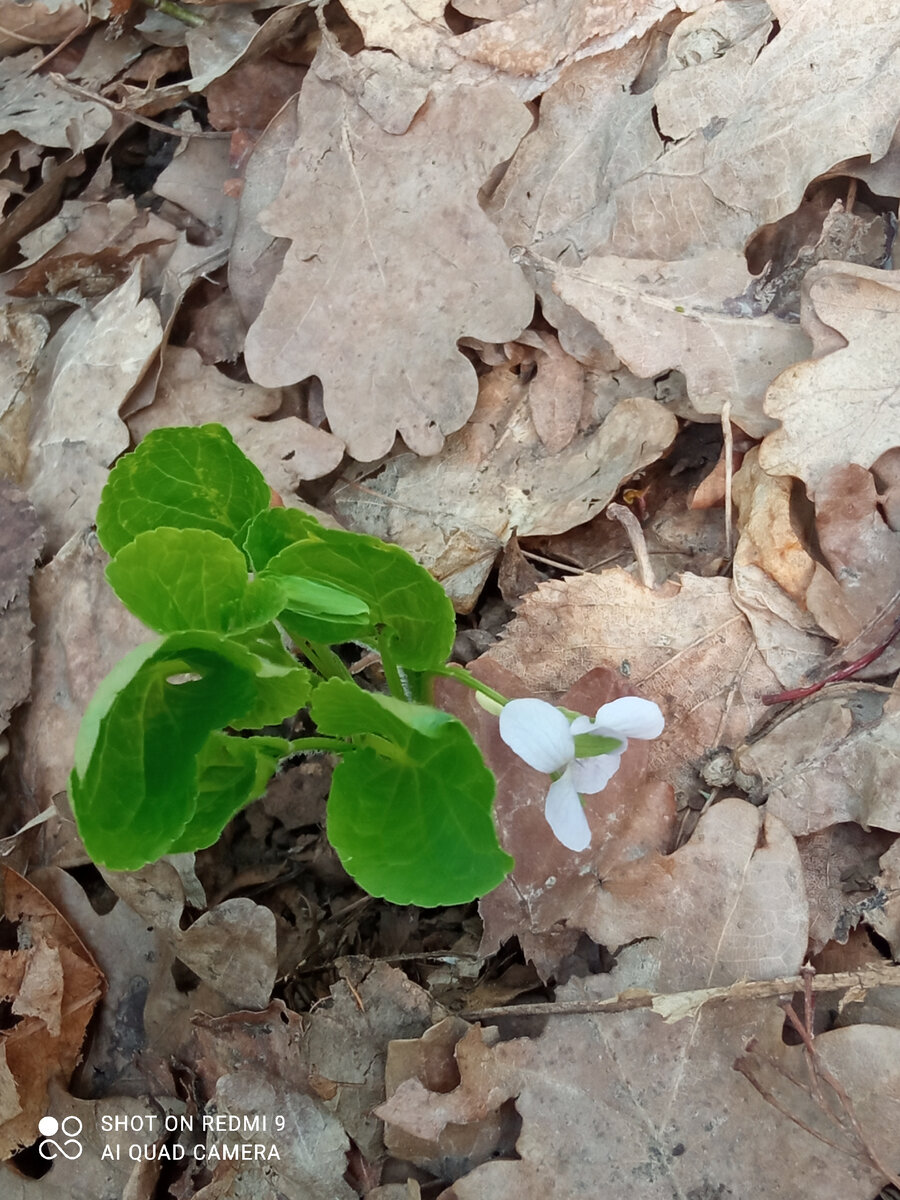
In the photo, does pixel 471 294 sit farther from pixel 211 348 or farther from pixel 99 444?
pixel 99 444

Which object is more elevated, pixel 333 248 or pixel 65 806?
pixel 333 248

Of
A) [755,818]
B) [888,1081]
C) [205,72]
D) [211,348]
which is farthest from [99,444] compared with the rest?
[888,1081]

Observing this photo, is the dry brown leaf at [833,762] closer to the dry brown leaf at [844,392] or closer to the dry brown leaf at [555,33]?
the dry brown leaf at [844,392]

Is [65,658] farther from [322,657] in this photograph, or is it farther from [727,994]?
[727,994]

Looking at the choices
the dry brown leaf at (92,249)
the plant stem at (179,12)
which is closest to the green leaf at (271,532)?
the dry brown leaf at (92,249)

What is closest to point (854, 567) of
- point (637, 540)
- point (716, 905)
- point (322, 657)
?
point (637, 540)

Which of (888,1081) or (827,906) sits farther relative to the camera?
(827,906)
